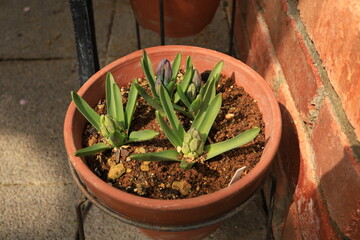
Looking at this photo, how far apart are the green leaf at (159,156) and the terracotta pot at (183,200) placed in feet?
0.28

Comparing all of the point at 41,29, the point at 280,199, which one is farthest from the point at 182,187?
the point at 41,29

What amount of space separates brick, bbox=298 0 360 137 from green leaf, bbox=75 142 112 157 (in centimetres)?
56

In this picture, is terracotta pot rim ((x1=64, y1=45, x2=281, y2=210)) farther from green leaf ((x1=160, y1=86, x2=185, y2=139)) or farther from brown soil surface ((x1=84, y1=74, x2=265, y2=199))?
green leaf ((x1=160, y1=86, x2=185, y2=139))

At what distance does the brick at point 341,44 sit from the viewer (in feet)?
2.80

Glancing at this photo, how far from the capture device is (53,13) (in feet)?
8.03

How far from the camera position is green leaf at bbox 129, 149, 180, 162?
969 millimetres

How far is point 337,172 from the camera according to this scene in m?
0.94

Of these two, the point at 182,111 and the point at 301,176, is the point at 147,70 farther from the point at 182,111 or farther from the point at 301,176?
the point at 301,176

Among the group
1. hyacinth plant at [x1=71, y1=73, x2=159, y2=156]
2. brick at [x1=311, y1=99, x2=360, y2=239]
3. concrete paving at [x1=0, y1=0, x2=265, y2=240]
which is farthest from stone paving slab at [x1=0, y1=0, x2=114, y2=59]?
brick at [x1=311, y1=99, x2=360, y2=239]

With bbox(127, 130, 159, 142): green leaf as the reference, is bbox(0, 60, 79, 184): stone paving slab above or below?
below

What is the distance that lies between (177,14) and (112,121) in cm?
68

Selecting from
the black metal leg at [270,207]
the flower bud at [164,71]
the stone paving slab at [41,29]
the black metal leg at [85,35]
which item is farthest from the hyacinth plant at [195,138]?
the stone paving slab at [41,29]

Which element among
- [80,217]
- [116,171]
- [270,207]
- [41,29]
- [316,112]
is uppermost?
[316,112]

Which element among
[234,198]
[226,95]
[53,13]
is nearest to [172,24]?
[226,95]
